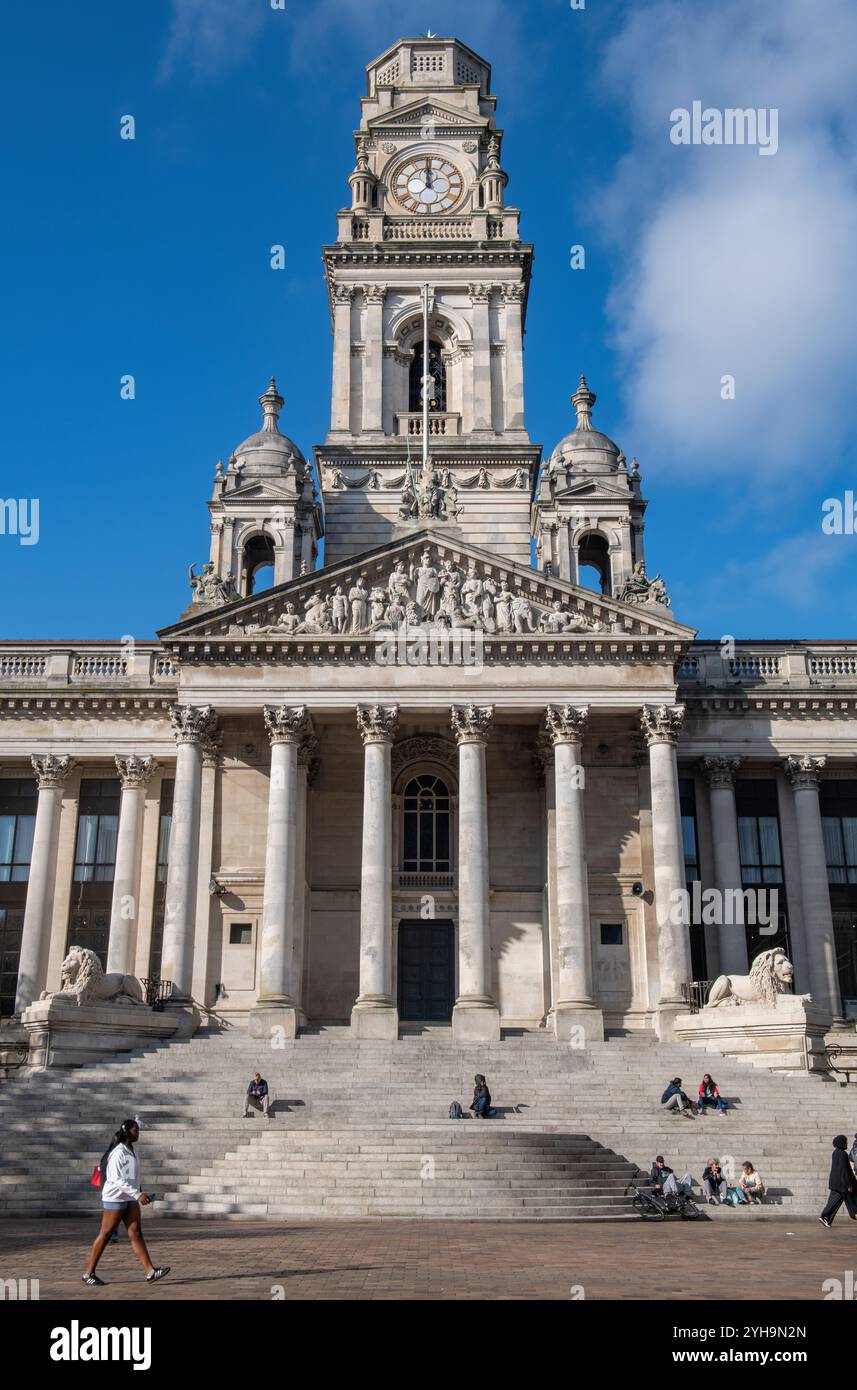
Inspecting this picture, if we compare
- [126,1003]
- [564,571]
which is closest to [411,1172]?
[126,1003]

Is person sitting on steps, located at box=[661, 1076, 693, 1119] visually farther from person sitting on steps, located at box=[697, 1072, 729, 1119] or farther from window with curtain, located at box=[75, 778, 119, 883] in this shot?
window with curtain, located at box=[75, 778, 119, 883]

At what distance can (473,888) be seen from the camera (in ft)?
135

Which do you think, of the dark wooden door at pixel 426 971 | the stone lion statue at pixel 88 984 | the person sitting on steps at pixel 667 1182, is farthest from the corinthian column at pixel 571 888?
the stone lion statue at pixel 88 984

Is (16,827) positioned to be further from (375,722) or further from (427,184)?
(427,184)

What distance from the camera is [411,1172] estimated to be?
26.9m

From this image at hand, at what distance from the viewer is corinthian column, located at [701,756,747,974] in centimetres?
4591

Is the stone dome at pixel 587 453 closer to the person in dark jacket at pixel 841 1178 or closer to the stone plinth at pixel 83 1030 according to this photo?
the stone plinth at pixel 83 1030

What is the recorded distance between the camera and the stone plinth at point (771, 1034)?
3628cm

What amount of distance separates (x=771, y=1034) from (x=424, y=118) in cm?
4523

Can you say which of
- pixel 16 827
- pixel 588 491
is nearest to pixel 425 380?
pixel 588 491

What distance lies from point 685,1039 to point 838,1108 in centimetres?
696

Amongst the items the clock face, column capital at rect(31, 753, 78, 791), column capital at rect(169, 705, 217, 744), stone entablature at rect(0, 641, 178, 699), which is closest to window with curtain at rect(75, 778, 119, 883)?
column capital at rect(31, 753, 78, 791)

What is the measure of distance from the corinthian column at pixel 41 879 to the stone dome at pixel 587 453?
23.7 meters
